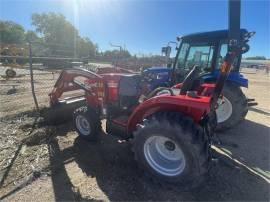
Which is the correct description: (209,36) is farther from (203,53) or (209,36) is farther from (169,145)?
(169,145)

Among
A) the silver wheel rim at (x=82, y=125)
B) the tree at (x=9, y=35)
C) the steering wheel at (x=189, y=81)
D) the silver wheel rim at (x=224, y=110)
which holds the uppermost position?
the tree at (x=9, y=35)

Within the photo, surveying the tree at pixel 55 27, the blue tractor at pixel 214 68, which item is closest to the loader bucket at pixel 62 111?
the blue tractor at pixel 214 68

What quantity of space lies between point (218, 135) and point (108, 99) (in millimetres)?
2591

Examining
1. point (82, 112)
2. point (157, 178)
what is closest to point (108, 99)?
point (82, 112)

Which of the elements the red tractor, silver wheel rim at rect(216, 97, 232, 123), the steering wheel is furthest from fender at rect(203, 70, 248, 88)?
the steering wheel

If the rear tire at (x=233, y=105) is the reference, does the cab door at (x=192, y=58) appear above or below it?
above

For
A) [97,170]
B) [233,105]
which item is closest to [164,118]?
[97,170]

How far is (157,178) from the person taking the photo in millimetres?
2822

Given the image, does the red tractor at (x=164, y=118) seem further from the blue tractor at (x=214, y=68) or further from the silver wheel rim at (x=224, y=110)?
the silver wheel rim at (x=224, y=110)

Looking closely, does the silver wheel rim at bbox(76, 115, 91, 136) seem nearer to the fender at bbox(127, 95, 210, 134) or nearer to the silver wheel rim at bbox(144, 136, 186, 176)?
the fender at bbox(127, 95, 210, 134)

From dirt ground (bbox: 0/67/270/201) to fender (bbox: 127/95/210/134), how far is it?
860 mm

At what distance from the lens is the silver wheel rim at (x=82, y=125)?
402 centimetres

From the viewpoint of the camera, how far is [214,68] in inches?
201

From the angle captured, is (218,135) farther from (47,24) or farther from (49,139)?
(47,24)
